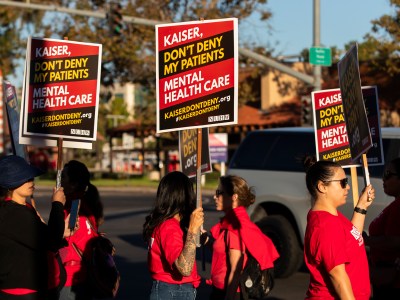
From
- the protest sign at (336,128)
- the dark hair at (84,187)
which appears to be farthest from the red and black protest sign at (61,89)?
the protest sign at (336,128)

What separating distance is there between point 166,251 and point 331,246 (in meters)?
1.16

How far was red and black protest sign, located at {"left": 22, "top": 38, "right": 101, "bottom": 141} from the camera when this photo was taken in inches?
307

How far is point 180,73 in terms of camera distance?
23.3 ft

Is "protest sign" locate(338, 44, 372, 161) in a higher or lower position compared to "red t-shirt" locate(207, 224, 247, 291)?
higher

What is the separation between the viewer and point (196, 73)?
7.10 metres

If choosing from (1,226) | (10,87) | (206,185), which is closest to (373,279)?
(1,226)

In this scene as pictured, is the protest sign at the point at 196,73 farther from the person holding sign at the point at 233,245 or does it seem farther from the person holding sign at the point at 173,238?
the person holding sign at the point at 173,238

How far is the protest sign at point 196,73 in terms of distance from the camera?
7020 millimetres

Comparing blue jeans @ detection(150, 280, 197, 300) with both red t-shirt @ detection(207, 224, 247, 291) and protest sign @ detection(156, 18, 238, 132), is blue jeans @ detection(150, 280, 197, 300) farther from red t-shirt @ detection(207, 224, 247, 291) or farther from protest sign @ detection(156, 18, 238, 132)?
protest sign @ detection(156, 18, 238, 132)

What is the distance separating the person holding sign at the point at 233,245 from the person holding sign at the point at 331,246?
189 centimetres

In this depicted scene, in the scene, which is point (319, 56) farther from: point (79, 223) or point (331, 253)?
point (331, 253)

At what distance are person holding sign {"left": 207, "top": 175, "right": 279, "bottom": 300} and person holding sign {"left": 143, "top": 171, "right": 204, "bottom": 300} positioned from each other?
1189mm

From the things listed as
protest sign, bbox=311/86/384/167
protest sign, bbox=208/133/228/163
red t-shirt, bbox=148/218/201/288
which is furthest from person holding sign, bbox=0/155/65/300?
protest sign, bbox=208/133/228/163

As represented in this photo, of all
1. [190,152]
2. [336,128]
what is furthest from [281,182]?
[336,128]
